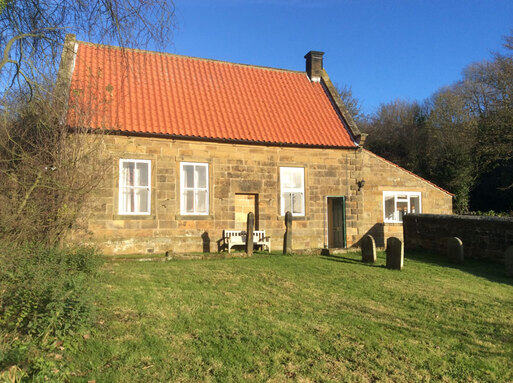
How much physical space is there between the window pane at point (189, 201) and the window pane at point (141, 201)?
1423 millimetres

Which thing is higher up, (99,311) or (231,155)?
(231,155)

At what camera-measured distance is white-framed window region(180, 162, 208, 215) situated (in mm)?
15047

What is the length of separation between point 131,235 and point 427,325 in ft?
34.1

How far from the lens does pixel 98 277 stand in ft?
27.7

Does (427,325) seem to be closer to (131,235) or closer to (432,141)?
(131,235)

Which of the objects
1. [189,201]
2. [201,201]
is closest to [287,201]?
[201,201]

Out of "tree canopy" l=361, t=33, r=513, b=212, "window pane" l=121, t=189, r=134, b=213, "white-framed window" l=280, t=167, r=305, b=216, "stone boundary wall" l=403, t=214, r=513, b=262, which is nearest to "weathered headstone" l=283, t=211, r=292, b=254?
"white-framed window" l=280, t=167, r=305, b=216

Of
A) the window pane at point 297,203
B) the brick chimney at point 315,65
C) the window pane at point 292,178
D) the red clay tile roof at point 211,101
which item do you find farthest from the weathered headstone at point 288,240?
the brick chimney at point 315,65

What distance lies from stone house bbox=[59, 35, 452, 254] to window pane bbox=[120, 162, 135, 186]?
0.03 meters

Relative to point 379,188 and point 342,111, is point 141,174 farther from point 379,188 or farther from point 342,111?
point 379,188

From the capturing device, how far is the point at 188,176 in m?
15.2

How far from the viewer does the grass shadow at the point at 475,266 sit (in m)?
11.2

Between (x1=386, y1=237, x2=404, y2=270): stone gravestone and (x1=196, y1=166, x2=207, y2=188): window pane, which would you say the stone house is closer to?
(x1=196, y1=166, x2=207, y2=188): window pane

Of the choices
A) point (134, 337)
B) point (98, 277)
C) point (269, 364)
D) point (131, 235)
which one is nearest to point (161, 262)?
point (131, 235)
